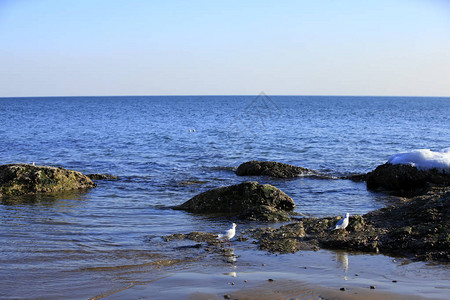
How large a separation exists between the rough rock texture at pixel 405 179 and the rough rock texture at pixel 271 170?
3.55 m

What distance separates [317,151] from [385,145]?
6280mm

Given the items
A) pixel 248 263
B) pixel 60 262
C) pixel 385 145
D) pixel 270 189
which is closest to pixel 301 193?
pixel 270 189

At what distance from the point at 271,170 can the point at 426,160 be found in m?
6.31

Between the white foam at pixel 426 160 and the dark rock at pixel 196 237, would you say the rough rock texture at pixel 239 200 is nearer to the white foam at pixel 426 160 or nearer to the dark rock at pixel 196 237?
the dark rock at pixel 196 237

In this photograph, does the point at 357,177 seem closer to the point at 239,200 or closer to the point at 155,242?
the point at 239,200

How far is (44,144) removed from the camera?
99.9ft

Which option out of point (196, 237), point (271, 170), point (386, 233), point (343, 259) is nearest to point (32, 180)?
point (196, 237)

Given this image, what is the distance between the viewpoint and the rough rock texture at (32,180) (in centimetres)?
1465

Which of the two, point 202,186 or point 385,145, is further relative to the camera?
point 385,145

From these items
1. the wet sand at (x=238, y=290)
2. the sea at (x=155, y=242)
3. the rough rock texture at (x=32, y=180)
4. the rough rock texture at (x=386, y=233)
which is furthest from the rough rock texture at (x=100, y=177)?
the wet sand at (x=238, y=290)

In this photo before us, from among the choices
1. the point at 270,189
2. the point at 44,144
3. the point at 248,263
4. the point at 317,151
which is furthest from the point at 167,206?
the point at 44,144

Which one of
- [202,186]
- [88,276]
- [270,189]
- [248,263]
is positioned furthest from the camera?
[202,186]

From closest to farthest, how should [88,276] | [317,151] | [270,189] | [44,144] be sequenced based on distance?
[88,276]
[270,189]
[317,151]
[44,144]

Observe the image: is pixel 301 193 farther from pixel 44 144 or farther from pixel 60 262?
pixel 44 144
